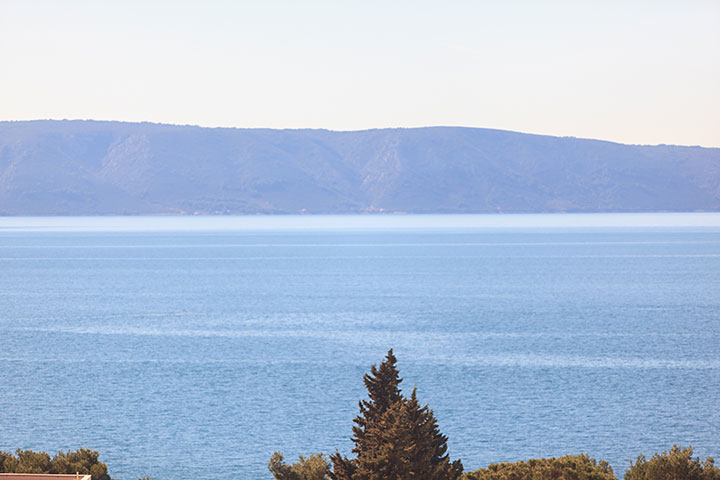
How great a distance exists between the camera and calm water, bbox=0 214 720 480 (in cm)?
4206

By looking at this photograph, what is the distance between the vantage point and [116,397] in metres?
51.0

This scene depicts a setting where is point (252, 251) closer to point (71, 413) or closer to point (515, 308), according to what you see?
point (515, 308)

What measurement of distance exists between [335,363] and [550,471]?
118 feet

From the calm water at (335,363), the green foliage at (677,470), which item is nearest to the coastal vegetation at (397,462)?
the green foliage at (677,470)

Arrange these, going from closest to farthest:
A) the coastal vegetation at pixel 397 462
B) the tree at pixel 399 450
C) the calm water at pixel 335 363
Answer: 1. the tree at pixel 399 450
2. the coastal vegetation at pixel 397 462
3. the calm water at pixel 335 363

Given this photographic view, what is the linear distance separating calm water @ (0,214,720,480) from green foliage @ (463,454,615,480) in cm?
1103

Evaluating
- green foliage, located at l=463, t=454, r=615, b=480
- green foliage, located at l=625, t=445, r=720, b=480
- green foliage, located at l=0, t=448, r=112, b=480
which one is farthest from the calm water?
green foliage, located at l=625, t=445, r=720, b=480

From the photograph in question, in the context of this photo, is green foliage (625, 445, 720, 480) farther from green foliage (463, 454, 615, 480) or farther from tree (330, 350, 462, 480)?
A: tree (330, 350, 462, 480)

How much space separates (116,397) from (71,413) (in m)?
3.96

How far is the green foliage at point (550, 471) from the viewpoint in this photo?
24370 mm

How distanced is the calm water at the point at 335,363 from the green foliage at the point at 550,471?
11027mm

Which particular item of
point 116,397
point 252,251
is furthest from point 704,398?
point 252,251

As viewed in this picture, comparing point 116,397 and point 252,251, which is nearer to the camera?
point 116,397

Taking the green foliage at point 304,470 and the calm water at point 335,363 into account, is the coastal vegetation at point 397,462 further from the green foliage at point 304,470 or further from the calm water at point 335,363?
the calm water at point 335,363
